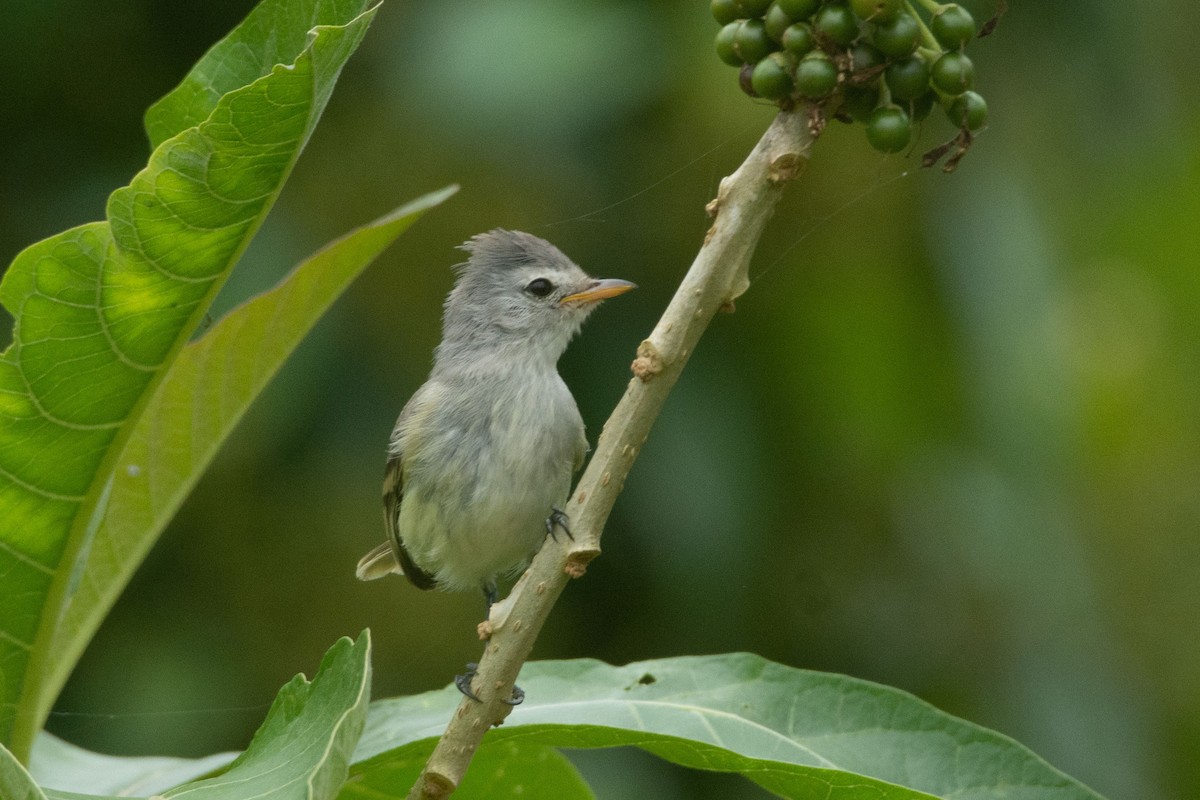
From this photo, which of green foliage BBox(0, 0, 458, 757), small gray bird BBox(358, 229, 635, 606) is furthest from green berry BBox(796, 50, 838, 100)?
small gray bird BBox(358, 229, 635, 606)

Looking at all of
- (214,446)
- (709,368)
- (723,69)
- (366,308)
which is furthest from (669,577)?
(214,446)

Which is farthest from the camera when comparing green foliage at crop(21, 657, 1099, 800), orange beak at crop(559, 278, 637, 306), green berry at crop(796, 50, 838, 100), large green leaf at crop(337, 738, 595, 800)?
orange beak at crop(559, 278, 637, 306)

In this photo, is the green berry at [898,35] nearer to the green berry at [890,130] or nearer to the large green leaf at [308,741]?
the green berry at [890,130]

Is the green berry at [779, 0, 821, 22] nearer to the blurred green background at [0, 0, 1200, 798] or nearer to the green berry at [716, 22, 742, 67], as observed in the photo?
the green berry at [716, 22, 742, 67]

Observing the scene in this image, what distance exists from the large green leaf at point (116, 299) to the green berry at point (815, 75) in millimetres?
529

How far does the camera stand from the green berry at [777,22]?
5.13ft

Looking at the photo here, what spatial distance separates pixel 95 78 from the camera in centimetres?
462

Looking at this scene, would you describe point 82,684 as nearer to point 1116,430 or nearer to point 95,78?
point 95,78

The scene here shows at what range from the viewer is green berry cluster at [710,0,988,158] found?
1532 mm

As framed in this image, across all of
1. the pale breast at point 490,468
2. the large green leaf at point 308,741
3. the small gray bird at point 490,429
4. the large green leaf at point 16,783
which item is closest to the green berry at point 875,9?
the large green leaf at point 308,741

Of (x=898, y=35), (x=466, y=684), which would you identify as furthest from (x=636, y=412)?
(x=466, y=684)

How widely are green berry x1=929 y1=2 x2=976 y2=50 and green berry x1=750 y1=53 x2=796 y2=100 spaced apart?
19 cm

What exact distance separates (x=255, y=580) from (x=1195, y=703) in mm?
3328

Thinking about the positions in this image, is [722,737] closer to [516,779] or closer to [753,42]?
[516,779]
